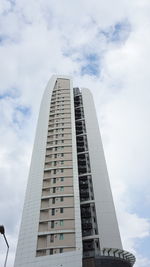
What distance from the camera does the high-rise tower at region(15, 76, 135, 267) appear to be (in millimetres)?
35281

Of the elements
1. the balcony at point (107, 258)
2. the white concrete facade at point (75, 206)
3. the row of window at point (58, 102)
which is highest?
the row of window at point (58, 102)

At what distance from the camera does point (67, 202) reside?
42.8 metres

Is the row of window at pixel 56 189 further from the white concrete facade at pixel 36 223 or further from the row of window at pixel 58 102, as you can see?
the row of window at pixel 58 102

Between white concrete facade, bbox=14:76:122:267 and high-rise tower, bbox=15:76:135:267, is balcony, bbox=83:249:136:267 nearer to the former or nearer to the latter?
high-rise tower, bbox=15:76:135:267

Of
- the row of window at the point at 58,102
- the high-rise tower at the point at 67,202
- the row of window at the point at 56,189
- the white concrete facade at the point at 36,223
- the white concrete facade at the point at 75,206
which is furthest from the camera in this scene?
the row of window at the point at 58,102

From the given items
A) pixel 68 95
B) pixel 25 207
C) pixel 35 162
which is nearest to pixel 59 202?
pixel 25 207

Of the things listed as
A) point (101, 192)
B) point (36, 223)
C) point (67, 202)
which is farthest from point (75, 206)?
point (101, 192)

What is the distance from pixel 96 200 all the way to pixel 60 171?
9.43 metres

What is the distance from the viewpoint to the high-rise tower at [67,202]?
35.3m

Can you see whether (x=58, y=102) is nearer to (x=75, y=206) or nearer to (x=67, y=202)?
(x=67, y=202)

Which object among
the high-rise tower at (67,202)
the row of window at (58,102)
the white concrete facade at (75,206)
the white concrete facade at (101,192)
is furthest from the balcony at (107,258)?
the row of window at (58,102)

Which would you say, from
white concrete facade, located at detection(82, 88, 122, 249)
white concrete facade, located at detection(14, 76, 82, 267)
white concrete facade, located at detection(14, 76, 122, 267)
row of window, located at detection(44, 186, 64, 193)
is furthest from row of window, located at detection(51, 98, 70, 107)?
row of window, located at detection(44, 186, 64, 193)

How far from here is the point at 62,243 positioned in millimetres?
36938

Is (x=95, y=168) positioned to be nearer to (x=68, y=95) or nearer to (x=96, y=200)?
(x=96, y=200)
